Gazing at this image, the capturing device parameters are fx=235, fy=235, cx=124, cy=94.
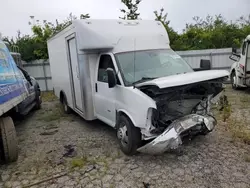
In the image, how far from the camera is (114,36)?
5098 mm

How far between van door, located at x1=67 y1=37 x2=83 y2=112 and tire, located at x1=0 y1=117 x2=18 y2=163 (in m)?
2.04

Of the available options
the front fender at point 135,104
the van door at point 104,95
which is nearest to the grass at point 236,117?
the front fender at point 135,104

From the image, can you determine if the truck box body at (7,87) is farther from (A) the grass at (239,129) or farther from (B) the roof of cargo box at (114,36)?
(A) the grass at (239,129)

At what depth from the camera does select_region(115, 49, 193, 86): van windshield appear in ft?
14.9

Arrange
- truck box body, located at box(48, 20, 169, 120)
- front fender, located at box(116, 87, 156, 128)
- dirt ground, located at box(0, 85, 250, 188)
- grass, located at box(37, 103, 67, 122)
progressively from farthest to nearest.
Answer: grass, located at box(37, 103, 67, 122) < truck box body, located at box(48, 20, 169, 120) < front fender, located at box(116, 87, 156, 128) < dirt ground, located at box(0, 85, 250, 188)

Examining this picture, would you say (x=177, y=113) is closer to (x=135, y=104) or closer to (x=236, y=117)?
(x=135, y=104)

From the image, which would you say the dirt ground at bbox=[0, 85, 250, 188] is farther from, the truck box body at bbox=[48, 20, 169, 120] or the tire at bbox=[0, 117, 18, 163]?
the truck box body at bbox=[48, 20, 169, 120]

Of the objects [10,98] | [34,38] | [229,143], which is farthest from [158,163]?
[34,38]

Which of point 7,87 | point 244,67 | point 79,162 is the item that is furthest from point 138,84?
point 244,67

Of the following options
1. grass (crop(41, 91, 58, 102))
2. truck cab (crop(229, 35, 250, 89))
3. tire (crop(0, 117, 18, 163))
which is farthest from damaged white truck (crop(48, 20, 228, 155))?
grass (crop(41, 91, 58, 102))

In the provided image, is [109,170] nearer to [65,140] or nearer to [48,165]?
[48,165]

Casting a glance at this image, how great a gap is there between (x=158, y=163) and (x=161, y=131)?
0.56 metres

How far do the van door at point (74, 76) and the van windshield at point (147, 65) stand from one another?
1579 millimetres

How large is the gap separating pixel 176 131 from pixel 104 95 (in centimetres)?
209
